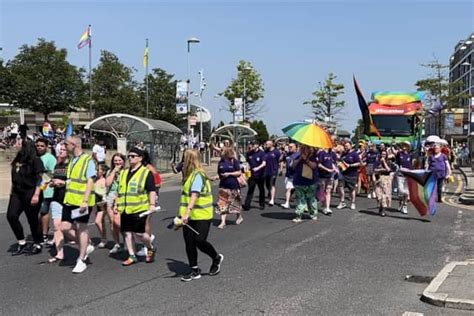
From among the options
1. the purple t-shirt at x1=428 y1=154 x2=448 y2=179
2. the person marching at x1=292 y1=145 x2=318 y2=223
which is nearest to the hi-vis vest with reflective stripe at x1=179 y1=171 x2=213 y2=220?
the person marching at x1=292 y1=145 x2=318 y2=223

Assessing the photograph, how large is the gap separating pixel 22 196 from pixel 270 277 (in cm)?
380

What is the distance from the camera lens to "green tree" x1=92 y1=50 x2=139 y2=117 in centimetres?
4866

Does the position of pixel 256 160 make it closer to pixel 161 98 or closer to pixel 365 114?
pixel 365 114

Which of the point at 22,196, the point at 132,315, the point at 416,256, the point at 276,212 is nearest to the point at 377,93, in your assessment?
the point at 276,212

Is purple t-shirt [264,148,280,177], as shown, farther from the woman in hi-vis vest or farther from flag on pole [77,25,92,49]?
flag on pole [77,25,92,49]

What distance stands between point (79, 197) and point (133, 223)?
0.75 metres

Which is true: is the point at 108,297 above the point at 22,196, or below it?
below

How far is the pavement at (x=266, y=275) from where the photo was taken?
17.9 ft

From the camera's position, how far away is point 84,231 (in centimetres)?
703

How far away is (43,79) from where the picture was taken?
150ft

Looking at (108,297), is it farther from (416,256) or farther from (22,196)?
(416,256)

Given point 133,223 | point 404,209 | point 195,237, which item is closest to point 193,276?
point 195,237

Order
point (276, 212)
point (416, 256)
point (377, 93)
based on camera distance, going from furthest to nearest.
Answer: point (377, 93) < point (276, 212) < point (416, 256)

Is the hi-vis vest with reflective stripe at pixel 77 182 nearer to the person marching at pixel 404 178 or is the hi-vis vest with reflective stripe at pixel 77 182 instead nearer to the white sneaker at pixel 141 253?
the white sneaker at pixel 141 253
